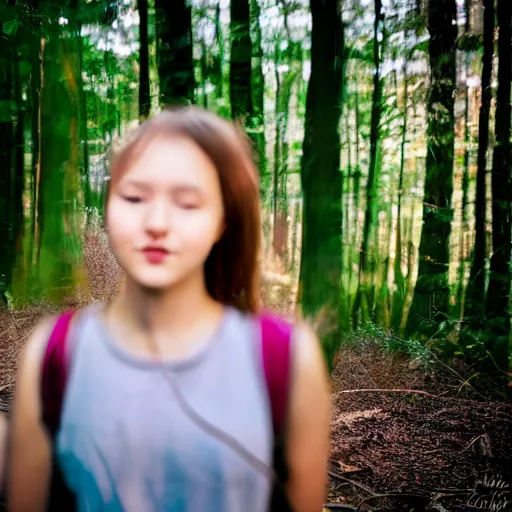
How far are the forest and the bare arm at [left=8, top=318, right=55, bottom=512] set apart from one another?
1.47 m

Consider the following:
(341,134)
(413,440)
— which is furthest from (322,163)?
(413,440)

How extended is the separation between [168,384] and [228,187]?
36 centimetres

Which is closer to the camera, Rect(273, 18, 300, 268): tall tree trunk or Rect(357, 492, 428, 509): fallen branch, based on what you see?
Rect(357, 492, 428, 509): fallen branch

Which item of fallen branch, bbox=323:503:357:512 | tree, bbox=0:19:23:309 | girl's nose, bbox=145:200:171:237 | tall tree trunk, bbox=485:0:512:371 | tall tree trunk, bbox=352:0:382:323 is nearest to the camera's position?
girl's nose, bbox=145:200:171:237

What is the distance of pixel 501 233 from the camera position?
7.77 ft

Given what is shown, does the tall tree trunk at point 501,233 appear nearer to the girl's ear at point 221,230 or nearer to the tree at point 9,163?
the girl's ear at point 221,230

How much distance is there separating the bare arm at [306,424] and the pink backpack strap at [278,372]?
13 millimetres

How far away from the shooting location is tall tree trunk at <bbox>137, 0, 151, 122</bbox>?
225 cm

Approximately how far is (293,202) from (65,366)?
1596mm

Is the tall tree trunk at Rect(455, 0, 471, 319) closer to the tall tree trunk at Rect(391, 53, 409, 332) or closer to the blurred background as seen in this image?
the blurred background

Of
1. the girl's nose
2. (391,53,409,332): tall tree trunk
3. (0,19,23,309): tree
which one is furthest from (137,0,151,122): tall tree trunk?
the girl's nose

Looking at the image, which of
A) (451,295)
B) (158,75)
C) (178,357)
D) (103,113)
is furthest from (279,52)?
(178,357)

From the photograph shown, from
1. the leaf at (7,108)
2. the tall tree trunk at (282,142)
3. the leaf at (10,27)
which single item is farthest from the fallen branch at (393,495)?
the leaf at (10,27)

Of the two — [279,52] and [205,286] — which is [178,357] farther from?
[279,52]
